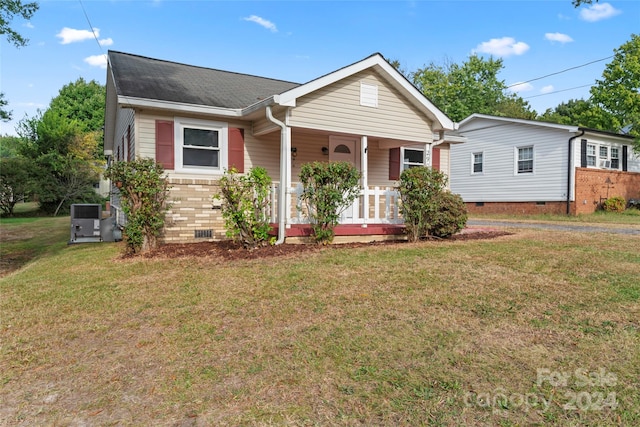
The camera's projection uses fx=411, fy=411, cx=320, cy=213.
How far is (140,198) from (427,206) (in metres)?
5.43

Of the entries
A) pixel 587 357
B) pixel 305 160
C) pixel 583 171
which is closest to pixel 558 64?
pixel 583 171

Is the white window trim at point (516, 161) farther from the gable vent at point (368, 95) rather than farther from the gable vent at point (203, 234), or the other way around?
the gable vent at point (203, 234)

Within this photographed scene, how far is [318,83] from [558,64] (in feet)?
68.8

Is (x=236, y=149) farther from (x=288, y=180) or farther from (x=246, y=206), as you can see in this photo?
(x=246, y=206)

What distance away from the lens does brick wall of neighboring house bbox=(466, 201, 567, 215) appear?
55.4 ft

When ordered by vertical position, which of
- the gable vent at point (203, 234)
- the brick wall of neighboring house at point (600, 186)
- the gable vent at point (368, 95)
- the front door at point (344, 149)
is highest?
the gable vent at point (368, 95)

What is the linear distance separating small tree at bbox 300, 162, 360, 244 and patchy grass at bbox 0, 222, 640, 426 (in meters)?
1.81

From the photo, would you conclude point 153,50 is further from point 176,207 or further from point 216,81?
point 176,207

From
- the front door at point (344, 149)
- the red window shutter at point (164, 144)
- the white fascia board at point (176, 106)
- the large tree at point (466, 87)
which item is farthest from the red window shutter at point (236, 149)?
the large tree at point (466, 87)

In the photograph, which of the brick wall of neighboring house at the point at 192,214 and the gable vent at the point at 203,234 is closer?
the brick wall of neighboring house at the point at 192,214

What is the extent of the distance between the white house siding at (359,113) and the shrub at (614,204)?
1153 centimetres

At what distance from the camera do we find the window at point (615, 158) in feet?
59.5

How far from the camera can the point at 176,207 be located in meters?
8.62

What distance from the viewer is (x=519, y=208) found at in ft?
59.8
